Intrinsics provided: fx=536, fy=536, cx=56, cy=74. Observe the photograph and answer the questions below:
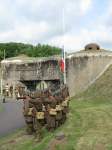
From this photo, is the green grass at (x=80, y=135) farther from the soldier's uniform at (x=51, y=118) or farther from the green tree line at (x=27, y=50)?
the green tree line at (x=27, y=50)

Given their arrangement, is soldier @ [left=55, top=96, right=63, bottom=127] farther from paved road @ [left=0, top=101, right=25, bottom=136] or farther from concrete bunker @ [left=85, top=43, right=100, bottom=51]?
concrete bunker @ [left=85, top=43, right=100, bottom=51]

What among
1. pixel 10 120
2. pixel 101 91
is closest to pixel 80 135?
pixel 10 120

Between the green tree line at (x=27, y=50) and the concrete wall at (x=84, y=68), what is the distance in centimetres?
5663

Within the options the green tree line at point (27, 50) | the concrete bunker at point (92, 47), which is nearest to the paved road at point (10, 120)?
the concrete bunker at point (92, 47)

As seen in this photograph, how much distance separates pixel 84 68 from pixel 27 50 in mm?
68886

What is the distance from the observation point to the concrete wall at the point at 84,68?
1885 inches

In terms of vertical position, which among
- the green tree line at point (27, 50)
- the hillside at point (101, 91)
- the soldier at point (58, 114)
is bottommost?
the soldier at point (58, 114)

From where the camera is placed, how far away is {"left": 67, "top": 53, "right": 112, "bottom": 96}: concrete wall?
1885 inches

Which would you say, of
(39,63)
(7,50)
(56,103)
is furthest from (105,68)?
(7,50)

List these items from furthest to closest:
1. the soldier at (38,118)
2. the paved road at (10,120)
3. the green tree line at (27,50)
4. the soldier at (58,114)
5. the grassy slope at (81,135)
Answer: the green tree line at (27,50) → the paved road at (10,120) → the soldier at (58,114) → the soldier at (38,118) → the grassy slope at (81,135)

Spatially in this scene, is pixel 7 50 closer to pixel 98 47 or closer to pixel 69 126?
pixel 98 47

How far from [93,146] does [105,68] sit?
2931 cm

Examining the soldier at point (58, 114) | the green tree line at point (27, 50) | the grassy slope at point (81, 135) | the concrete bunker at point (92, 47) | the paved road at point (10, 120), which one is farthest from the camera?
the green tree line at point (27, 50)

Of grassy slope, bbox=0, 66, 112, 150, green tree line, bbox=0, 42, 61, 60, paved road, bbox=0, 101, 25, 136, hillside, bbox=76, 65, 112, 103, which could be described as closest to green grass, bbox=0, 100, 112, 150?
grassy slope, bbox=0, 66, 112, 150
